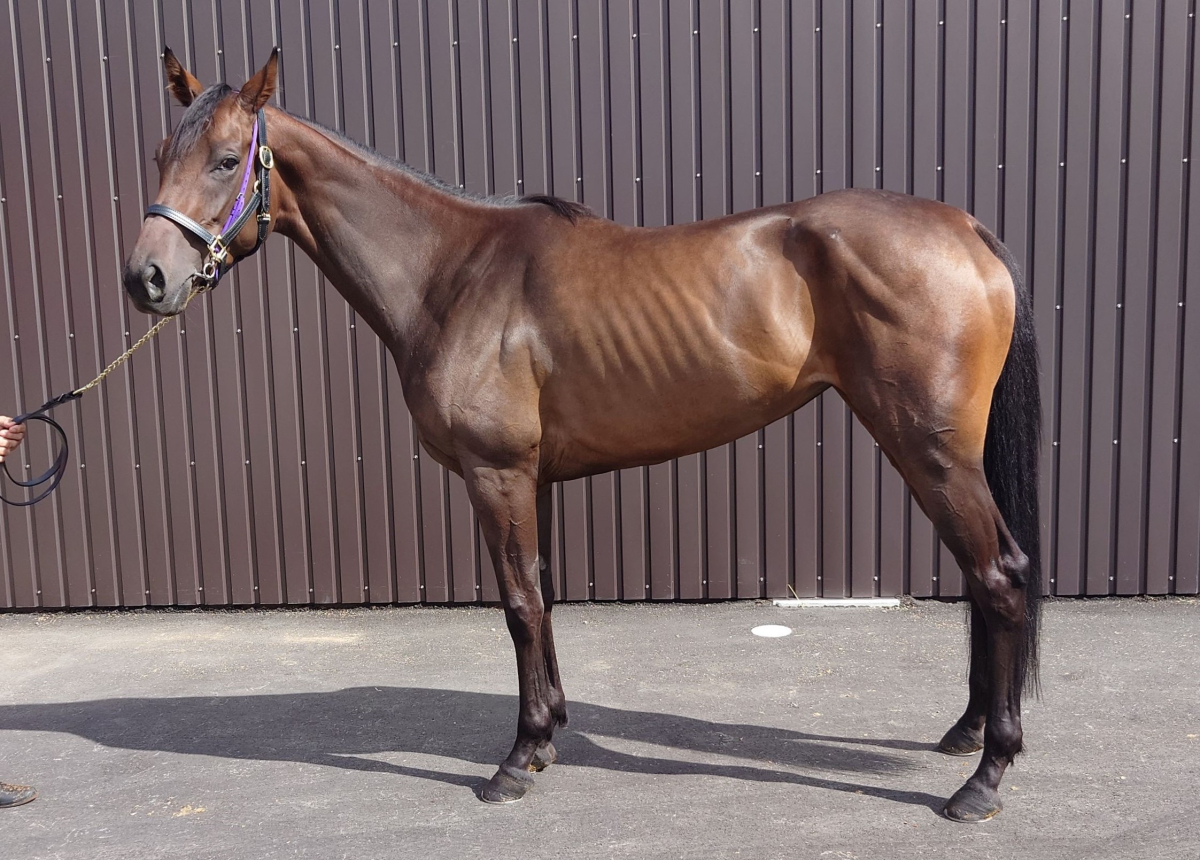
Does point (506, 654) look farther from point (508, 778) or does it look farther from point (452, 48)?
point (452, 48)

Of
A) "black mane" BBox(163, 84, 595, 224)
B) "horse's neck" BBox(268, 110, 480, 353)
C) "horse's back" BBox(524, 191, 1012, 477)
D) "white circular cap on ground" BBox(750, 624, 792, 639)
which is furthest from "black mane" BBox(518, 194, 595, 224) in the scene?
"white circular cap on ground" BBox(750, 624, 792, 639)

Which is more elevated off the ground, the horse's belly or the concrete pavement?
the horse's belly

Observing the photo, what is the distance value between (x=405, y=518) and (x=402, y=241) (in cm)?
228

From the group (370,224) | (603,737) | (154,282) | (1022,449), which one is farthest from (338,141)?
(1022,449)

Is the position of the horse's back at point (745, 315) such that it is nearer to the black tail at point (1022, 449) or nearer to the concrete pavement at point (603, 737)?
the black tail at point (1022, 449)

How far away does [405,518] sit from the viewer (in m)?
5.11

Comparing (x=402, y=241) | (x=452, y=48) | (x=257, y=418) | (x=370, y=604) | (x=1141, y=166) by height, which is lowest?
(x=370, y=604)

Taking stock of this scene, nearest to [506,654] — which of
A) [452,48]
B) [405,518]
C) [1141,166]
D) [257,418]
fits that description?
[405,518]

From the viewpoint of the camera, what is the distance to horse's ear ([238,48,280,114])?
2857 millimetres

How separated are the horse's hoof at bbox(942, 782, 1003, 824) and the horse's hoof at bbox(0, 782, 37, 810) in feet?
9.89

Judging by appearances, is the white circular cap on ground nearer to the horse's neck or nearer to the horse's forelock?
the horse's neck

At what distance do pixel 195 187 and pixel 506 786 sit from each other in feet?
7.13

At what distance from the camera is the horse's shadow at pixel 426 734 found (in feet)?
10.6

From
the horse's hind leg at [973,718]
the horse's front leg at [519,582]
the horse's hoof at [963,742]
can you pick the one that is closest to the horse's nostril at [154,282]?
the horse's front leg at [519,582]
